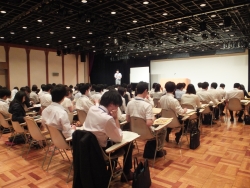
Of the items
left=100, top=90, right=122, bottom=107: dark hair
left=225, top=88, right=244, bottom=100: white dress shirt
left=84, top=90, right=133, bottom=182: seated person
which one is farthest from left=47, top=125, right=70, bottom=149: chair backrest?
left=225, top=88, right=244, bottom=100: white dress shirt

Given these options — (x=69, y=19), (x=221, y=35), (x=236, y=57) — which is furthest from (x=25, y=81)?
(x=236, y=57)

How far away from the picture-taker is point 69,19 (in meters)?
7.37

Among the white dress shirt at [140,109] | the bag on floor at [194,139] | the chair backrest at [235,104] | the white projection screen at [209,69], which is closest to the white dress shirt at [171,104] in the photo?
the bag on floor at [194,139]

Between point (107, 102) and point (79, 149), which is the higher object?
point (107, 102)

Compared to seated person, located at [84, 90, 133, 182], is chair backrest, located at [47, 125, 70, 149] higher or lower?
lower

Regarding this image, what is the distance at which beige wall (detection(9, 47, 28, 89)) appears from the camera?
A: 39.6ft

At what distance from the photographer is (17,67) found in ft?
40.4

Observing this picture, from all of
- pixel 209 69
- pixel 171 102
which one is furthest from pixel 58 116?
pixel 209 69

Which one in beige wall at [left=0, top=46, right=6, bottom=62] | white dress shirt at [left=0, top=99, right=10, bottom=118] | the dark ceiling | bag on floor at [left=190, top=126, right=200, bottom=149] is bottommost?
bag on floor at [left=190, top=126, right=200, bottom=149]

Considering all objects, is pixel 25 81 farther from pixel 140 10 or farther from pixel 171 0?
pixel 171 0

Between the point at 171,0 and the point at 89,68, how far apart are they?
11.7m

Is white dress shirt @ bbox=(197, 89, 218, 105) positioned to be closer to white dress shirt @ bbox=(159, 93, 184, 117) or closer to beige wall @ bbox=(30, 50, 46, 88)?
white dress shirt @ bbox=(159, 93, 184, 117)

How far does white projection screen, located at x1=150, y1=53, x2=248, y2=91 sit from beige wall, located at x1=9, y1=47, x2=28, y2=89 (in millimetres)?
9624

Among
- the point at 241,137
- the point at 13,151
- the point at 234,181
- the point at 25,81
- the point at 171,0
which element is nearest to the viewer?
the point at 234,181
